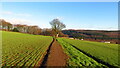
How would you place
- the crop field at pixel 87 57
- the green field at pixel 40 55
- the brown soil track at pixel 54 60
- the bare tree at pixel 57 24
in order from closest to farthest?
the brown soil track at pixel 54 60, the green field at pixel 40 55, the crop field at pixel 87 57, the bare tree at pixel 57 24

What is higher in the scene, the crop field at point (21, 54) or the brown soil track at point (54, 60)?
the crop field at point (21, 54)

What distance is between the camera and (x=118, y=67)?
34.8ft

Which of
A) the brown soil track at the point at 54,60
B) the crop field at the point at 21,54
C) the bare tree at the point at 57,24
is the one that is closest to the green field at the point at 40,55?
the crop field at the point at 21,54

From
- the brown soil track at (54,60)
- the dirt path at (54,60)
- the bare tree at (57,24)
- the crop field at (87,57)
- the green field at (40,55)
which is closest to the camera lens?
the brown soil track at (54,60)

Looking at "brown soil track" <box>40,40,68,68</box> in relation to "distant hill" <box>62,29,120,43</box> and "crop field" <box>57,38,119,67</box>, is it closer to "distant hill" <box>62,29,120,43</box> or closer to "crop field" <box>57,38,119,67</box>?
"crop field" <box>57,38,119,67</box>

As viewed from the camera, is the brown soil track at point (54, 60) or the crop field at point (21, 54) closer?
the crop field at point (21, 54)

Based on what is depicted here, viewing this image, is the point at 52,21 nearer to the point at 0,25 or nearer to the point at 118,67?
the point at 0,25

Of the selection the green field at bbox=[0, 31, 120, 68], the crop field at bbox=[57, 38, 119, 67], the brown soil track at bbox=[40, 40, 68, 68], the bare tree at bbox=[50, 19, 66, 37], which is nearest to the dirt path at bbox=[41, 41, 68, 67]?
the brown soil track at bbox=[40, 40, 68, 68]

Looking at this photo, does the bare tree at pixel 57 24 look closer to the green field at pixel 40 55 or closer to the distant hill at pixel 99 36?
the distant hill at pixel 99 36

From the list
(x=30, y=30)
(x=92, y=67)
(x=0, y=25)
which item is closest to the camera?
(x=92, y=67)

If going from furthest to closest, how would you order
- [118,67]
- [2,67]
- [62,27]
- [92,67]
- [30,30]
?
1. [30,30]
2. [62,27]
3. [118,67]
4. [92,67]
5. [2,67]

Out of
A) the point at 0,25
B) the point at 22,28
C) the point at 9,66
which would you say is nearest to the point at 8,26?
the point at 0,25

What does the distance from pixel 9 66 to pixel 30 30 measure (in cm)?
11374

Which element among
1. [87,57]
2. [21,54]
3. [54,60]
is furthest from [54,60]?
[87,57]
